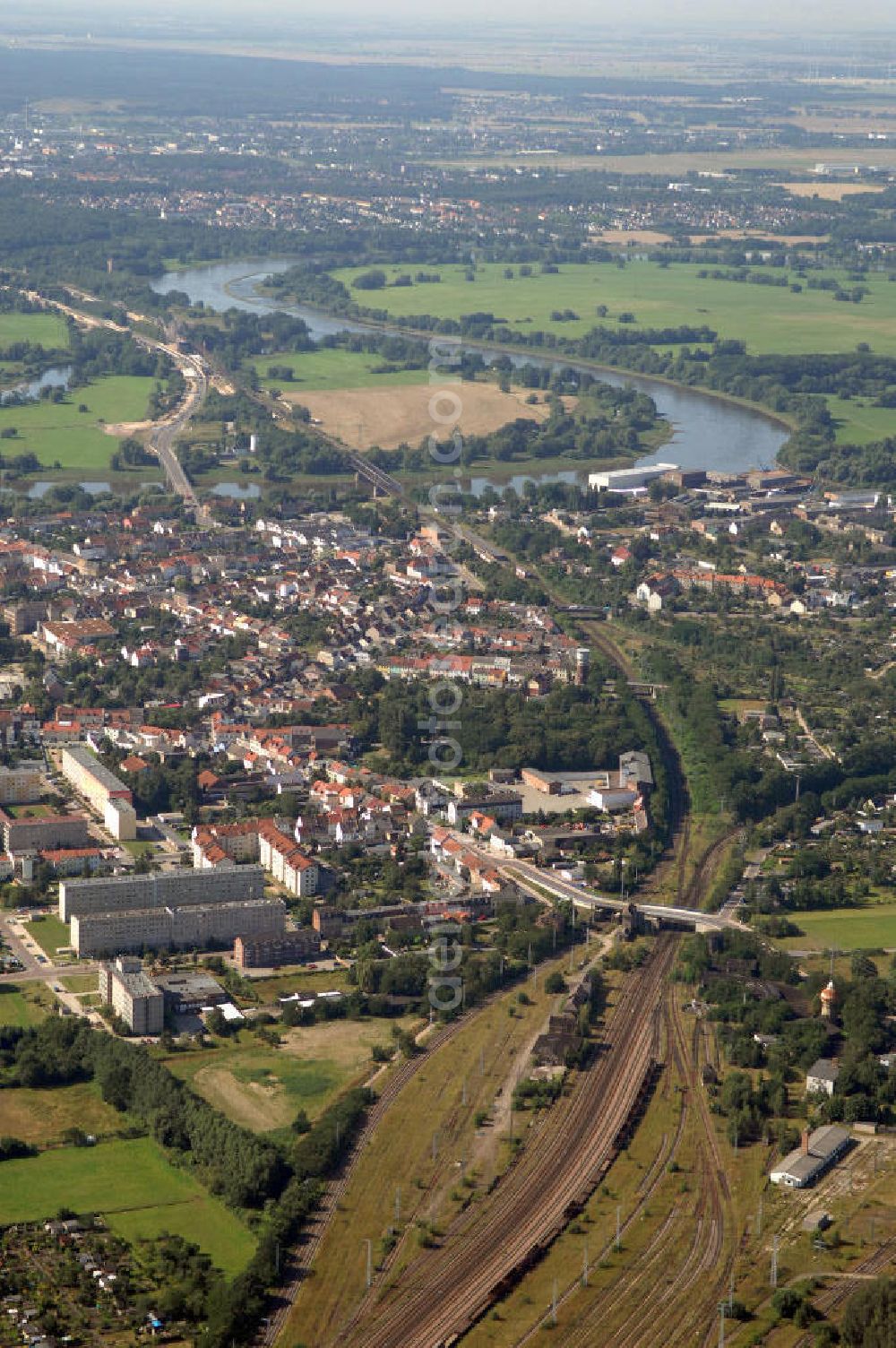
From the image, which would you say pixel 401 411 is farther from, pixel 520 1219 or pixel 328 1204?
pixel 520 1219

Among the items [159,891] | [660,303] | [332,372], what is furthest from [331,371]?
[159,891]

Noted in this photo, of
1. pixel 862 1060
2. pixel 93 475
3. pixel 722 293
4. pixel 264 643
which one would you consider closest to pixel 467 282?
pixel 722 293

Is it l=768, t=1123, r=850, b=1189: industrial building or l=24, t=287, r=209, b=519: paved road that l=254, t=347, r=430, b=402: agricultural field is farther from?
l=768, t=1123, r=850, b=1189: industrial building

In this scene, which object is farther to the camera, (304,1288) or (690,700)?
(690,700)

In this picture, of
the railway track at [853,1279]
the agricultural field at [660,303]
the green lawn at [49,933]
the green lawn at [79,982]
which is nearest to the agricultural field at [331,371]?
the agricultural field at [660,303]

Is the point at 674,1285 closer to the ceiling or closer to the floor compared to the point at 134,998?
closer to the floor

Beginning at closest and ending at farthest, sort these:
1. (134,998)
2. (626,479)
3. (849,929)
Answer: (134,998), (849,929), (626,479)

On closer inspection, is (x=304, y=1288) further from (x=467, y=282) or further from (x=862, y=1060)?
(x=467, y=282)
